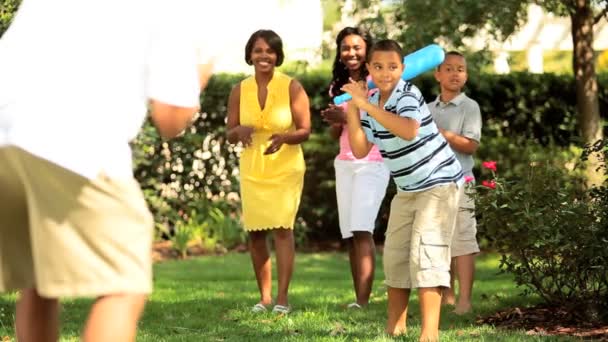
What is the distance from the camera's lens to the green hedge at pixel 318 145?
1301 cm

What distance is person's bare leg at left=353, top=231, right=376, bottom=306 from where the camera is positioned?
7.88 m

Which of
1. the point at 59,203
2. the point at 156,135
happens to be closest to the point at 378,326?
the point at 59,203

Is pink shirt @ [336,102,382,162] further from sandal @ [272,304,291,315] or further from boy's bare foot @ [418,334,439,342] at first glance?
boy's bare foot @ [418,334,439,342]

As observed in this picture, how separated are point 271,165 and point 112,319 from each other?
465cm

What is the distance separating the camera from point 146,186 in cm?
1303

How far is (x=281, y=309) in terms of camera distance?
752 centimetres

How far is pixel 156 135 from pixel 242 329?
586cm

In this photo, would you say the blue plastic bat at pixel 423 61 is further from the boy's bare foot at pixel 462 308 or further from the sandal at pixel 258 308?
the sandal at pixel 258 308

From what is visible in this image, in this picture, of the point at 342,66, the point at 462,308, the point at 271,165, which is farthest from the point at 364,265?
the point at 342,66

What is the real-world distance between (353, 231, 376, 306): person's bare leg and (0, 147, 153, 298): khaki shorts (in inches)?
184

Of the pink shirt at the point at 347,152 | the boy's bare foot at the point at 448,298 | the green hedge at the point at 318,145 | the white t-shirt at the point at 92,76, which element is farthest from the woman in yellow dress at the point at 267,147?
the green hedge at the point at 318,145

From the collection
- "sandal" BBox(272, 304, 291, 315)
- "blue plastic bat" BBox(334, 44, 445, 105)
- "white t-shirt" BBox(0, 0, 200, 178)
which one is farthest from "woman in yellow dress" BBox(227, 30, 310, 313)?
"white t-shirt" BBox(0, 0, 200, 178)

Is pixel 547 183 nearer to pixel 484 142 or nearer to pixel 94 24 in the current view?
pixel 94 24

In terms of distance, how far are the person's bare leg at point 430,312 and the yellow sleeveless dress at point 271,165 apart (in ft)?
6.69
